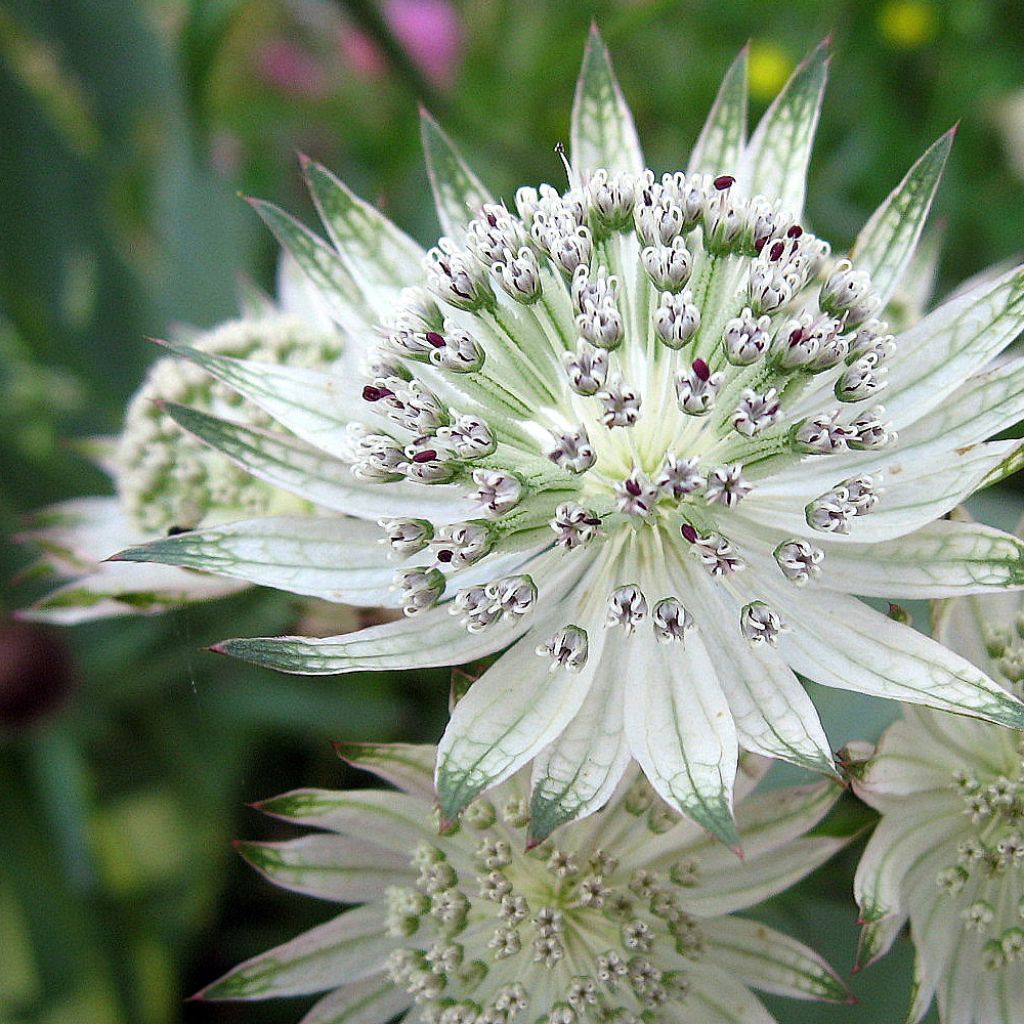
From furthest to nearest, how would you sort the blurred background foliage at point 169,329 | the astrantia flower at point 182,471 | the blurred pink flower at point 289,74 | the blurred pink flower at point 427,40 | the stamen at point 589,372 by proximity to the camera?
the blurred pink flower at point 289,74 < the blurred pink flower at point 427,40 < the blurred background foliage at point 169,329 < the astrantia flower at point 182,471 < the stamen at point 589,372

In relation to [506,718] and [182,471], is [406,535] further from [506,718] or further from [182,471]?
[182,471]

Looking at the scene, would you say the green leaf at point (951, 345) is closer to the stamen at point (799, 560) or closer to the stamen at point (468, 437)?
the stamen at point (799, 560)

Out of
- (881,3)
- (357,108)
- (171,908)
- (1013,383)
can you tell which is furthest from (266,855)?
(357,108)

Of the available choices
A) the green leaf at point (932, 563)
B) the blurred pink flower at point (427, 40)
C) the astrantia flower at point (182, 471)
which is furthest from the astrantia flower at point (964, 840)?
the blurred pink flower at point (427, 40)

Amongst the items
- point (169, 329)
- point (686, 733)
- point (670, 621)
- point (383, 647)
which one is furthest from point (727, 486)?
point (169, 329)

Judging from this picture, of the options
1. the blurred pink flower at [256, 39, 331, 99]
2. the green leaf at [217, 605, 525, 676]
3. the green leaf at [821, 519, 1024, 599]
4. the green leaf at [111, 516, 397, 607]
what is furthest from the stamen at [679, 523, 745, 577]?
the blurred pink flower at [256, 39, 331, 99]
